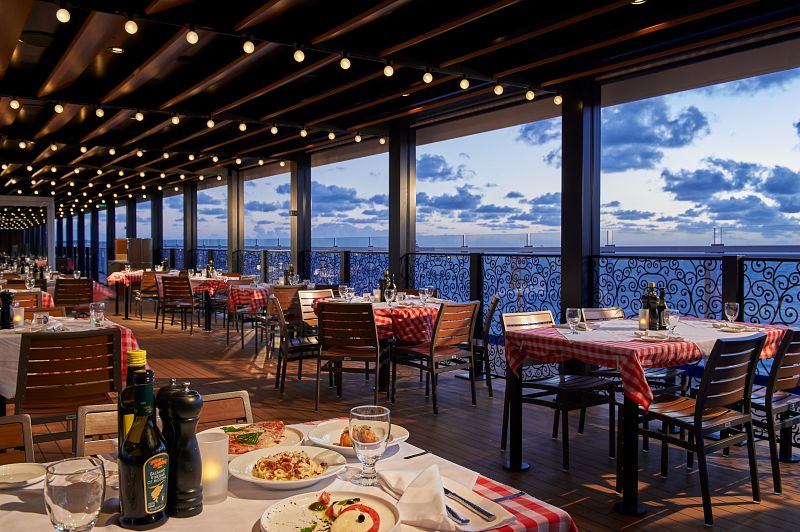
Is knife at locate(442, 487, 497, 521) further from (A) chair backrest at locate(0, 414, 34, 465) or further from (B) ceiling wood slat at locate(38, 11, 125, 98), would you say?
(B) ceiling wood slat at locate(38, 11, 125, 98)

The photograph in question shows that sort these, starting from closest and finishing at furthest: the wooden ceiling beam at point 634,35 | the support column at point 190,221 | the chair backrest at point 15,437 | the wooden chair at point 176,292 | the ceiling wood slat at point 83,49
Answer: the chair backrest at point 15,437, the wooden ceiling beam at point 634,35, the ceiling wood slat at point 83,49, the wooden chair at point 176,292, the support column at point 190,221

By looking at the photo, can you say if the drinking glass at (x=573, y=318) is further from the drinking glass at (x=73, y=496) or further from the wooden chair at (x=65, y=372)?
the drinking glass at (x=73, y=496)

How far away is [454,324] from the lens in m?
5.74

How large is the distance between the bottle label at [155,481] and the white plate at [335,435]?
0.50 meters

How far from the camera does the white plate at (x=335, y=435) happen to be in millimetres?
1557

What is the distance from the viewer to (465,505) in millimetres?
1232

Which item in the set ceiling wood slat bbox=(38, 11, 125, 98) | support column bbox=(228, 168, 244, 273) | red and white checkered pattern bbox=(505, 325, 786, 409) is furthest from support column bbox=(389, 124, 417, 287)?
support column bbox=(228, 168, 244, 273)

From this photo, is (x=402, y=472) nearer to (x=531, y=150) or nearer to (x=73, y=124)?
(x=73, y=124)

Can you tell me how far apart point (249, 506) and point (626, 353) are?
271 centimetres

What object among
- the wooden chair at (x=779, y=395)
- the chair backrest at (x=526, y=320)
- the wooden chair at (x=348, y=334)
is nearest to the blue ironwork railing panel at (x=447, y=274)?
the wooden chair at (x=348, y=334)

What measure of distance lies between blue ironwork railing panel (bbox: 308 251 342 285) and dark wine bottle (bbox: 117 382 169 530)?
11075 millimetres

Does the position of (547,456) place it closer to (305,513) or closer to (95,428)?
(95,428)

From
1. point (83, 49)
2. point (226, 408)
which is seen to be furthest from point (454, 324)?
point (83, 49)

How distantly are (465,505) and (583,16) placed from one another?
4.63 metres
